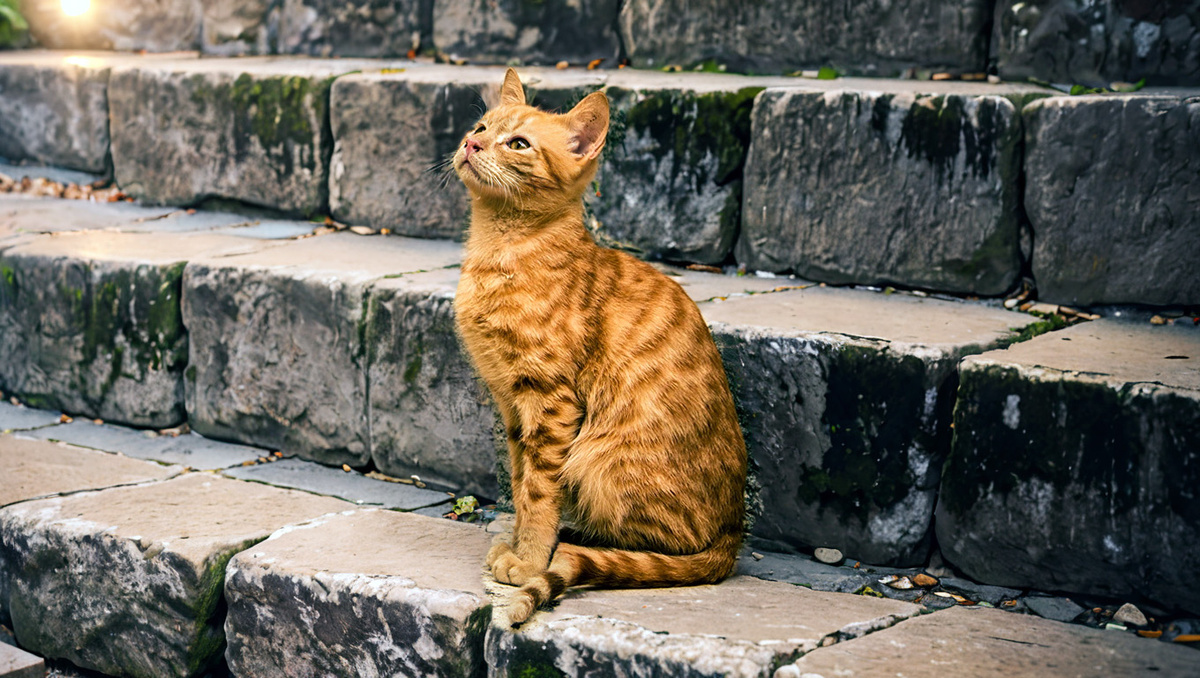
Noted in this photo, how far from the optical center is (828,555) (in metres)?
2.78

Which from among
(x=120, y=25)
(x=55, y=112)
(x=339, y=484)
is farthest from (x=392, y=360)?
(x=120, y=25)

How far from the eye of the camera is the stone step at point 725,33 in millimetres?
3387


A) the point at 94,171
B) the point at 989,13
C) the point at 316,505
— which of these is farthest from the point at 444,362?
the point at 94,171

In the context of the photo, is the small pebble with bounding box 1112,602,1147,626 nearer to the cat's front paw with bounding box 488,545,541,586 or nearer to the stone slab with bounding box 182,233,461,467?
the cat's front paw with bounding box 488,545,541,586

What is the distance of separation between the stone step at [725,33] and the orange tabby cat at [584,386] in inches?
65.9

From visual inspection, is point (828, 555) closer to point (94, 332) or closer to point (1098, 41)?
point (1098, 41)

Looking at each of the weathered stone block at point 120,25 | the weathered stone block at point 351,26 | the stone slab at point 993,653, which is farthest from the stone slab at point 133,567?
the weathered stone block at point 120,25

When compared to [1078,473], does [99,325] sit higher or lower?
lower

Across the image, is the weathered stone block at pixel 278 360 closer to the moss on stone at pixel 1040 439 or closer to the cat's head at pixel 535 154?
the cat's head at pixel 535 154

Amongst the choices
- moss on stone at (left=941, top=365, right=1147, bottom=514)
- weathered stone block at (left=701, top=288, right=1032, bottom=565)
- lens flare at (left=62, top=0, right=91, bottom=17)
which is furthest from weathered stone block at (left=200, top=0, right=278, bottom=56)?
moss on stone at (left=941, top=365, right=1147, bottom=514)

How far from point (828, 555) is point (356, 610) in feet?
3.99

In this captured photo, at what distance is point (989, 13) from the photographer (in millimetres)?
3625

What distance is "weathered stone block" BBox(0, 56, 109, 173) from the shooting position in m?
5.13

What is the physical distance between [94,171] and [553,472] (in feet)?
12.8
